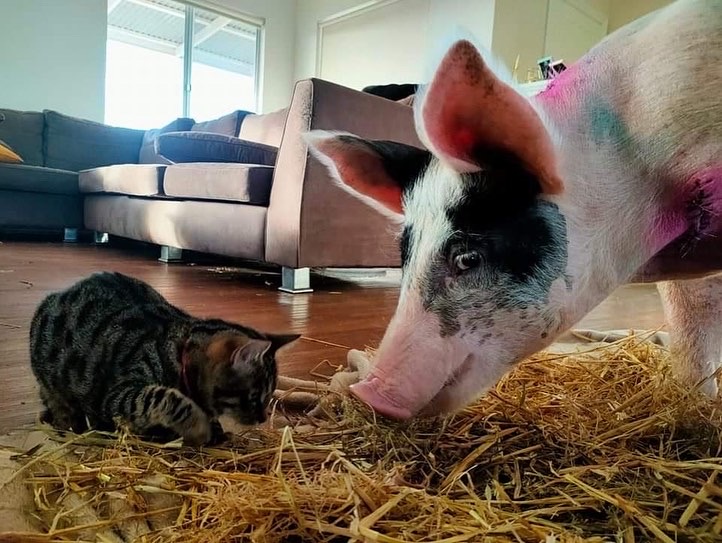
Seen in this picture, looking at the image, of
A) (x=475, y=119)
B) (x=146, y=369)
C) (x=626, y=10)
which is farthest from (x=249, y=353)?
(x=626, y=10)

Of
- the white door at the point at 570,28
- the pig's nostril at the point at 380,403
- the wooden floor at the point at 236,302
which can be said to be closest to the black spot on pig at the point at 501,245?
the pig's nostril at the point at 380,403

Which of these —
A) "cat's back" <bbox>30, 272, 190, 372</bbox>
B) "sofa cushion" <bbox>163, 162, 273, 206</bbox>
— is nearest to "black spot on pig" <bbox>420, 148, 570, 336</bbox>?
"cat's back" <bbox>30, 272, 190, 372</bbox>

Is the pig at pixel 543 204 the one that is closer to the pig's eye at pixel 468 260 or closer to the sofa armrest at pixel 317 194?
the pig's eye at pixel 468 260

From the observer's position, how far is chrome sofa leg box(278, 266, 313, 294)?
252 cm

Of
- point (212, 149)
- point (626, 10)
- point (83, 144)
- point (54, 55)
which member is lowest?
point (212, 149)

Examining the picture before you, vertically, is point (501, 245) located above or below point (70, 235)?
above

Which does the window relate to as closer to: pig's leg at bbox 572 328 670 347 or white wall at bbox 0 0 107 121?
white wall at bbox 0 0 107 121

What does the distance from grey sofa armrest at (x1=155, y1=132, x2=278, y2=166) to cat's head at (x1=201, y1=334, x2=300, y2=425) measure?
92.8 inches

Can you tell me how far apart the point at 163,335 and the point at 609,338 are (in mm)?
1232

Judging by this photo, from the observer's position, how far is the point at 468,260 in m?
0.71

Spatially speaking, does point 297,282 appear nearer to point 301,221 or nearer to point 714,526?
point 301,221

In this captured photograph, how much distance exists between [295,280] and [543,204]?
1.89 metres

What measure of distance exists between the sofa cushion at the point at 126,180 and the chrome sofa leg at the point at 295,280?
1.36 m

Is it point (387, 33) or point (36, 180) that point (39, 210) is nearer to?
point (36, 180)
